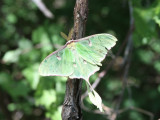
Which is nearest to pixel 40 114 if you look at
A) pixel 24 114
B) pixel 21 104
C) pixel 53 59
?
pixel 24 114

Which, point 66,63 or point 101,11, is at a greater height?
point 101,11

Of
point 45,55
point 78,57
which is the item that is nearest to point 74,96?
point 78,57

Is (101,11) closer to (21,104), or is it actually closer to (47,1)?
(47,1)

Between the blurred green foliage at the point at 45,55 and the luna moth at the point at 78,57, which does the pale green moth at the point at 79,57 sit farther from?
the blurred green foliage at the point at 45,55

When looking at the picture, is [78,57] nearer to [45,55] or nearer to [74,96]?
[74,96]

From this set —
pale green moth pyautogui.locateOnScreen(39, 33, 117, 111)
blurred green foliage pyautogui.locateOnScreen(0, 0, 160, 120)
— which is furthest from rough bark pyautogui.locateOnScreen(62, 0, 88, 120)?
blurred green foliage pyautogui.locateOnScreen(0, 0, 160, 120)

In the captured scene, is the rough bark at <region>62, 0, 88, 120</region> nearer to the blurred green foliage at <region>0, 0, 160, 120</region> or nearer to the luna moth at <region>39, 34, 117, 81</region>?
the luna moth at <region>39, 34, 117, 81</region>

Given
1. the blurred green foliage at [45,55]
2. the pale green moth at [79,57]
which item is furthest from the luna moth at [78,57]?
the blurred green foliage at [45,55]
